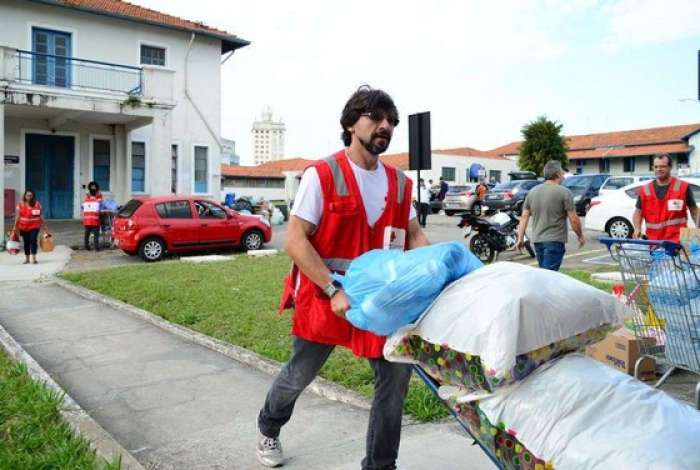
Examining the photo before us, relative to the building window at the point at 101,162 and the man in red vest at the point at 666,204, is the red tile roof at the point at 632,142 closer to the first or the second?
the building window at the point at 101,162

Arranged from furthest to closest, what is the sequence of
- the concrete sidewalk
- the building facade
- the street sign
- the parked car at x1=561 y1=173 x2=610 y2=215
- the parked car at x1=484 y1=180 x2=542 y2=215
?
the building facade < the parked car at x1=484 y1=180 x2=542 y2=215 < the parked car at x1=561 y1=173 x2=610 y2=215 < the street sign < the concrete sidewalk

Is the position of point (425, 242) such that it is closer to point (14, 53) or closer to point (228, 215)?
point (228, 215)

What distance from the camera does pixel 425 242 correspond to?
3.28 m

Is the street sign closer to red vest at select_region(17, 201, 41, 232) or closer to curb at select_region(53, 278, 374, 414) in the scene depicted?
curb at select_region(53, 278, 374, 414)

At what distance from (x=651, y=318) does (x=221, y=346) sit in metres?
3.98

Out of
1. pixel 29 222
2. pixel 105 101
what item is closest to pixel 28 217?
pixel 29 222

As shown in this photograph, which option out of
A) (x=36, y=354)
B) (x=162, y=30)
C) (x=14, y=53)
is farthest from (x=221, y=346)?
(x=162, y=30)

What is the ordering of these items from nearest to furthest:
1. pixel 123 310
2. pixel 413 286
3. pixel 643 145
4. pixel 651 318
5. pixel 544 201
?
pixel 413 286
pixel 651 318
pixel 544 201
pixel 123 310
pixel 643 145

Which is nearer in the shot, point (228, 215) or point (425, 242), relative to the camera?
point (425, 242)

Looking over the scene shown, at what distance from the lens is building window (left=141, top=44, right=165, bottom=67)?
2361 centimetres

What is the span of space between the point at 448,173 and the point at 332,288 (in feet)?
184

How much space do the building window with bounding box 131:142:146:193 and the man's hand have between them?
69.5 ft

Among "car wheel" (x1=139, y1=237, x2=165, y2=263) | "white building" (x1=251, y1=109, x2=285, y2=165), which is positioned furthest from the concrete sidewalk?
"white building" (x1=251, y1=109, x2=285, y2=165)

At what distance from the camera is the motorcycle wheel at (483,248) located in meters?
13.8
